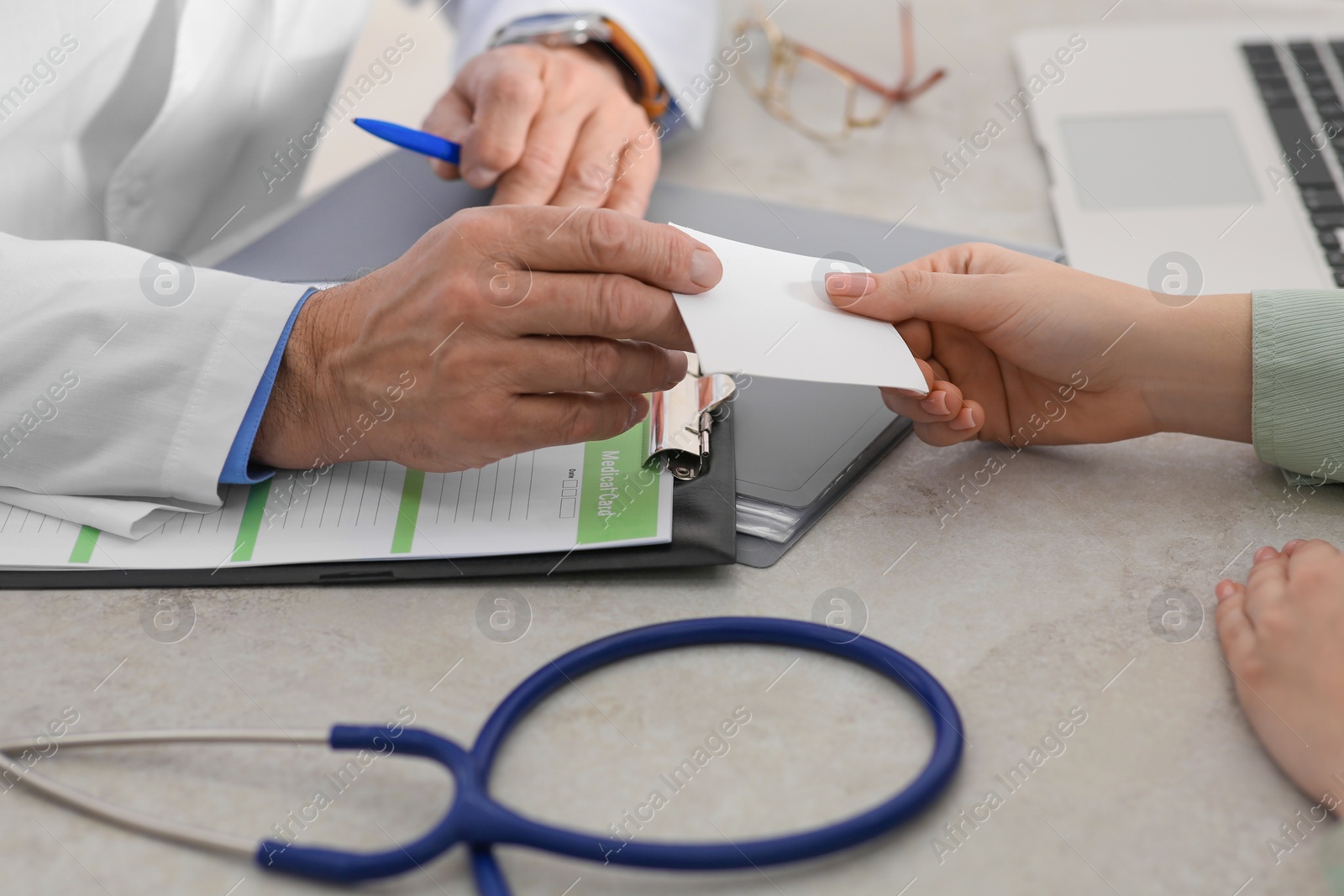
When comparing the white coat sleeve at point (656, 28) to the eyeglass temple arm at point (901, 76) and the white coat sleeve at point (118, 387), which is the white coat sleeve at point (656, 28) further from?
the white coat sleeve at point (118, 387)

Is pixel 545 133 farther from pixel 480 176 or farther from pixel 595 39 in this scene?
pixel 595 39

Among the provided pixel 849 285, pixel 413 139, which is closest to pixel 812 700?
pixel 849 285

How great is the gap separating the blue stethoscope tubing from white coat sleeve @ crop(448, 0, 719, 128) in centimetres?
77

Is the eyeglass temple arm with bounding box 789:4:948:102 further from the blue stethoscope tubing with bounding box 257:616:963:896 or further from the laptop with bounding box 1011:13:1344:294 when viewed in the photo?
the blue stethoscope tubing with bounding box 257:616:963:896

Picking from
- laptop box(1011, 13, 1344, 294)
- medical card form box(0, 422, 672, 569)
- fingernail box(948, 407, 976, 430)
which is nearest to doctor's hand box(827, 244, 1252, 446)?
fingernail box(948, 407, 976, 430)

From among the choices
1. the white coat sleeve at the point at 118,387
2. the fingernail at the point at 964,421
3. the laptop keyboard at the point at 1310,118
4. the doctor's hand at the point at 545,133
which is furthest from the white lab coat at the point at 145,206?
the laptop keyboard at the point at 1310,118

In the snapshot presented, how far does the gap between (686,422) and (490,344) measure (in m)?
0.15

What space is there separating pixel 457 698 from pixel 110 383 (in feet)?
1.06

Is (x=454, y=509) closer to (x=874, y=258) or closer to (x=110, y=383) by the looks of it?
(x=110, y=383)

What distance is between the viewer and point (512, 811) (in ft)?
1.51

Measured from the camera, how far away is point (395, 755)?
52 cm

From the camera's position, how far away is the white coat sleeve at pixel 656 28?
3.55ft

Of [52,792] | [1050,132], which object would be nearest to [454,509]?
[52,792]

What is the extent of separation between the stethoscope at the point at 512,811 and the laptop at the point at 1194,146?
486 millimetres
